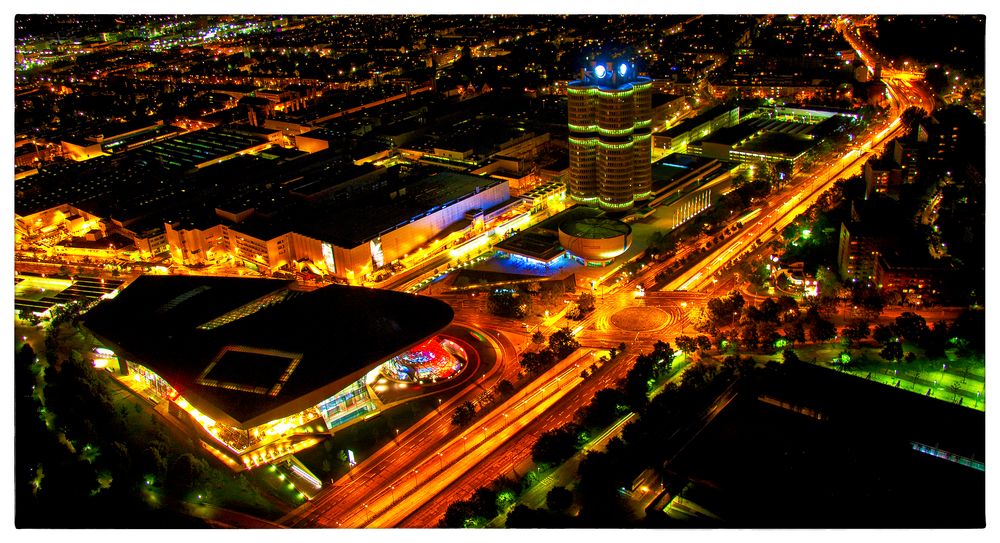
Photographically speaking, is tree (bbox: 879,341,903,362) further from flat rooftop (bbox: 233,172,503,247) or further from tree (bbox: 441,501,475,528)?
flat rooftop (bbox: 233,172,503,247)

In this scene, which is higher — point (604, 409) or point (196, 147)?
point (196, 147)

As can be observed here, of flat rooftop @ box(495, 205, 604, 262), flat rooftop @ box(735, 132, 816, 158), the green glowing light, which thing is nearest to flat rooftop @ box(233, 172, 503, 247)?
flat rooftop @ box(495, 205, 604, 262)

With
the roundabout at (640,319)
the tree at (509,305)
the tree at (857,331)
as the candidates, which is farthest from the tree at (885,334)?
the tree at (509,305)

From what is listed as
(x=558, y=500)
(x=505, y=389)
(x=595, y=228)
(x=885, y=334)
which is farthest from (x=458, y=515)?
(x=595, y=228)

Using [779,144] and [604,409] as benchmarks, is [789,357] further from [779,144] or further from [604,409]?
[779,144]

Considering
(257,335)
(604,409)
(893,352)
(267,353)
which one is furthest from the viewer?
(893,352)

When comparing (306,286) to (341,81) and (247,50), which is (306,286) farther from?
(247,50)
